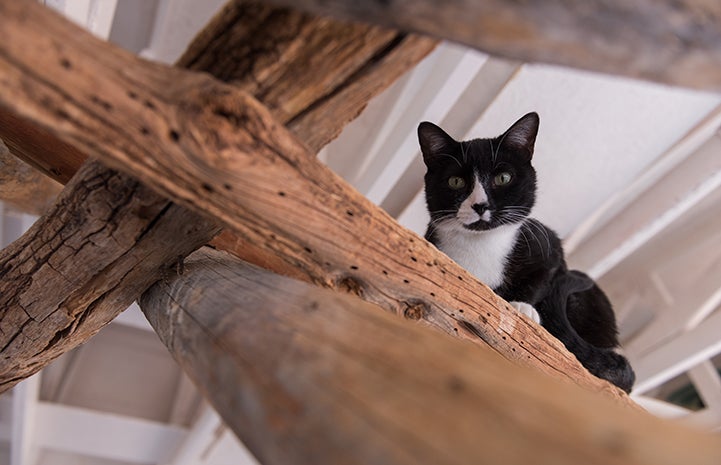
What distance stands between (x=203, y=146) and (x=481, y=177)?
3.37 feet

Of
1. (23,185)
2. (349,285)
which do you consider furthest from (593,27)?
(23,185)

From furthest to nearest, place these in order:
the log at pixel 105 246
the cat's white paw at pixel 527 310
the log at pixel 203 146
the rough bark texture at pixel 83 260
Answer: the cat's white paw at pixel 527 310
the rough bark texture at pixel 83 260
the log at pixel 105 246
the log at pixel 203 146

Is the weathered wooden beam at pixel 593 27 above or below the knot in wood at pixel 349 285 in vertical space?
above

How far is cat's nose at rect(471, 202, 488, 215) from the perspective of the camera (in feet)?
4.74

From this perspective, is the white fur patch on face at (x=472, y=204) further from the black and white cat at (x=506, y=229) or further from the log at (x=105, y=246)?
the log at (x=105, y=246)

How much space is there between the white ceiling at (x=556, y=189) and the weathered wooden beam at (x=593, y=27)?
1249 millimetres

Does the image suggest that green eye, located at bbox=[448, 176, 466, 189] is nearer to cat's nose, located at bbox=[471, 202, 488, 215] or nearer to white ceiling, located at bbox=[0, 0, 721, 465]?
cat's nose, located at bbox=[471, 202, 488, 215]

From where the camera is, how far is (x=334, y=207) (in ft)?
2.48

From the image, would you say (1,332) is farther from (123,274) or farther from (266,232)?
(266,232)

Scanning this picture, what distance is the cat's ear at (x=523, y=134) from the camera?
1507 millimetres

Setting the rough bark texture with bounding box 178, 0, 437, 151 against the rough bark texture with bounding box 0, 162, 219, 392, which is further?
the rough bark texture with bounding box 0, 162, 219, 392

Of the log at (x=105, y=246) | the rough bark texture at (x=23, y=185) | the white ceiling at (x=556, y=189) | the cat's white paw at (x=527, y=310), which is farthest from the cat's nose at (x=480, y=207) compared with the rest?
the rough bark texture at (x=23, y=185)

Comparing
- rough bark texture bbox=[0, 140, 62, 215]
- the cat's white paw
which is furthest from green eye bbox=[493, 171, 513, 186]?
rough bark texture bbox=[0, 140, 62, 215]

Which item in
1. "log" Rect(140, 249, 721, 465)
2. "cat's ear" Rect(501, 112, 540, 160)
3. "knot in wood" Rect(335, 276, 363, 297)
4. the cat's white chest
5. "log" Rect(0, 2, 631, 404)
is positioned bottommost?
"log" Rect(140, 249, 721, 465)
